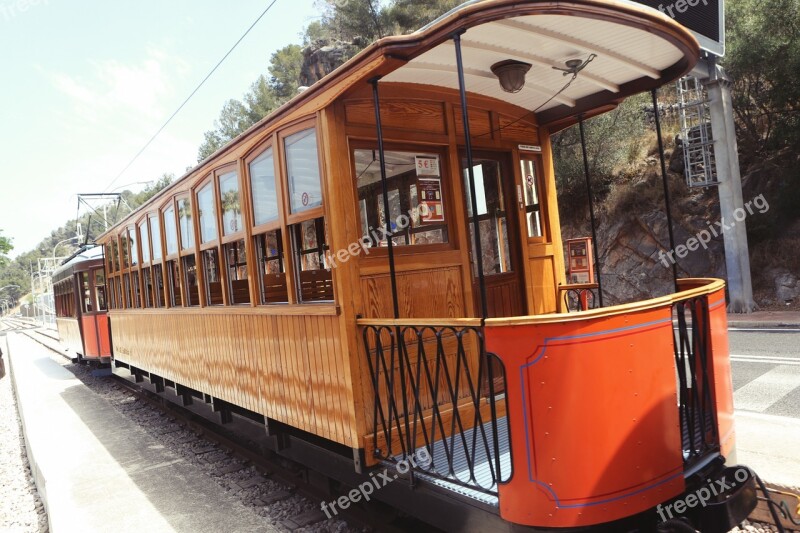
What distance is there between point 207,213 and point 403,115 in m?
2.51

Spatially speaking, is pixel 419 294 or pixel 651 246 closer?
pixel 419 294

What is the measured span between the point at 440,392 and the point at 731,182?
490 inches

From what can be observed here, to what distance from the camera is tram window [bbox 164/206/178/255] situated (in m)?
6.57

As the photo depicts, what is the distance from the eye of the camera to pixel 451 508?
3035mm

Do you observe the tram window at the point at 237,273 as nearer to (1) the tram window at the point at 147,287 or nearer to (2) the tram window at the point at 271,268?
(2) the tram window at the point at 271,268

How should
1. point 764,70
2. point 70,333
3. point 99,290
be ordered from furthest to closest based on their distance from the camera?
point 764,70, point 70,333, point 99,290

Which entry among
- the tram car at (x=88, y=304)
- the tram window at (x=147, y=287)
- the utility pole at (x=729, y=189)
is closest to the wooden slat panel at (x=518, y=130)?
the tram window at (x=147, y=287)

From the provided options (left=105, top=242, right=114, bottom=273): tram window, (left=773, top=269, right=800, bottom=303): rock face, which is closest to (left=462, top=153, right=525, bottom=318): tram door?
(left=105, top=242, right=114, bottom=273): tram window

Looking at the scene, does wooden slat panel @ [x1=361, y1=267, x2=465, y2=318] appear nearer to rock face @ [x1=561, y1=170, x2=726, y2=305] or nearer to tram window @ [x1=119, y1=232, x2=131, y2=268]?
tram window @ [x1=119, y1=232, x2=131, y2=268]

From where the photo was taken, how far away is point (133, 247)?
848cm

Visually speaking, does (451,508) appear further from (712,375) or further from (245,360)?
A: (245,360)

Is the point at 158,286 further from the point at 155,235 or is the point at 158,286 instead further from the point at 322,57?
the point at 322,57

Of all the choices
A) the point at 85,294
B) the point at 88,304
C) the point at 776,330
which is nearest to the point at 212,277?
the point at 88,304

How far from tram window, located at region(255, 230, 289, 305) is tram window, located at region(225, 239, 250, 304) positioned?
0.88ft
